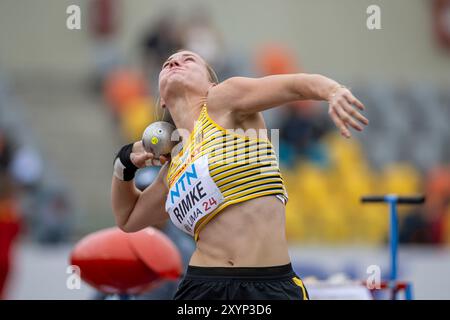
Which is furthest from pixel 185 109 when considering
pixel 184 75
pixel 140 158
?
pixel 140 158

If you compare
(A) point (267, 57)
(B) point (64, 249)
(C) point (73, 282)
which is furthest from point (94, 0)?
(C) point (73, 282)

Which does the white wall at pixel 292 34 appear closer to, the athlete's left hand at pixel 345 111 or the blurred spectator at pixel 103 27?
the blurred spectator at pixel 103 27

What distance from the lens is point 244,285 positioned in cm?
405

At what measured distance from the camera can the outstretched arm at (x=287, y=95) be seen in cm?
361

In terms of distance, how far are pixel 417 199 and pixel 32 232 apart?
23.5 ft

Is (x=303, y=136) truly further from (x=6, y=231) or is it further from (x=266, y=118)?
(x=6, y=231)

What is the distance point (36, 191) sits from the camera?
485 inches

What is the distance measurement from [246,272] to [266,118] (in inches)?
367

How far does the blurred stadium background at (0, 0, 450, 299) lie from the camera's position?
416 inches

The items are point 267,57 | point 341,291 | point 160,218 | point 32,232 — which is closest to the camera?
point 160,218

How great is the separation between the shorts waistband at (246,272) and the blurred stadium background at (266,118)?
2.44 meters

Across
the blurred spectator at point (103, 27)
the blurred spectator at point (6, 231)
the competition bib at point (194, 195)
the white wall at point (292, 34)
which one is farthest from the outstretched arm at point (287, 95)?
the white wall at point (292, 34)

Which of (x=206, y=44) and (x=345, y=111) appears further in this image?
(x=206, y=44)

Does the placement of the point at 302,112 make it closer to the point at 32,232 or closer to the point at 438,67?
the point at 32,232
